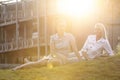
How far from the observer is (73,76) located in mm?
4043

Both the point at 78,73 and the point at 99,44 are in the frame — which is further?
the point at 99,44

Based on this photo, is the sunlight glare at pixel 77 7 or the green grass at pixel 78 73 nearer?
the green grass at pixel 78 73

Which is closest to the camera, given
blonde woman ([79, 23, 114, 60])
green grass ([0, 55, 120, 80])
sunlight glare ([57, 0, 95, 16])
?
green grass ([0, 55, 120, 80])

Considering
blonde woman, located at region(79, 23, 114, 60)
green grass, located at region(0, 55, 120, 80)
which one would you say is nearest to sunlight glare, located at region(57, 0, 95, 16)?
blonde woman, located at region(79, 23, 114, 60)

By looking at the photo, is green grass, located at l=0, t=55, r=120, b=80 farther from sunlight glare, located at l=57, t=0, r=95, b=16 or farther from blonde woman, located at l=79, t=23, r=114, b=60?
sunlight glare, located at l=57, t=0, r=95, b=16

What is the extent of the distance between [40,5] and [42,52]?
367cm

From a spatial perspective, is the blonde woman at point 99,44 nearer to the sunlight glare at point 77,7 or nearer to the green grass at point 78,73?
the green grass at point 78,73

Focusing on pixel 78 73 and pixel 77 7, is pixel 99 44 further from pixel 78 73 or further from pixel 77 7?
pixel 77 7

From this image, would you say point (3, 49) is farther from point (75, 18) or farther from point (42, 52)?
point (75, 18)

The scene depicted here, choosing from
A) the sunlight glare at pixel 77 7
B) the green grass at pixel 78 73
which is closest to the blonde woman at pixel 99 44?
the green grass at pixel 78 73

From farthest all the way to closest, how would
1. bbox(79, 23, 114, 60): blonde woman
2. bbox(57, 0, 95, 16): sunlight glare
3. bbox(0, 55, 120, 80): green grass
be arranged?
bbox(57, 0, 95, 16): sunlight glare, bbox(79, 23, 114, 60): blonde woman, bbox(0, 55, 120, 80): green grass

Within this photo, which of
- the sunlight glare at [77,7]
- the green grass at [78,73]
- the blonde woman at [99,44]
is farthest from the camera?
the sunlight glare at [77,7]

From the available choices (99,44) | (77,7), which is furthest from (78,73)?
(77,7)

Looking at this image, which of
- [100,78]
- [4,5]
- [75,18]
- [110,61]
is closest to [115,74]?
[100,78]
